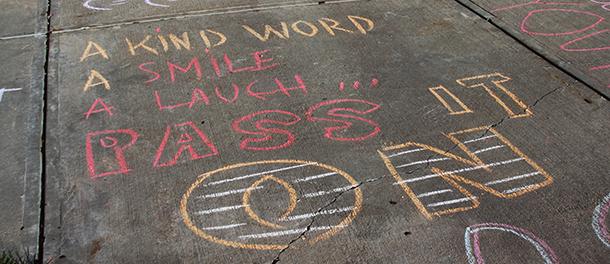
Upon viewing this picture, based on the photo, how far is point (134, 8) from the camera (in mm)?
6152

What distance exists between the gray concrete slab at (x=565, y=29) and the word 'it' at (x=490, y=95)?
0.69 m

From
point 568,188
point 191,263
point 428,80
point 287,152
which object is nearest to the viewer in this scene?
point 191,263

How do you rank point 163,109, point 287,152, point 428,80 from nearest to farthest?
point 287,152 < point 163,109 < point 428,80

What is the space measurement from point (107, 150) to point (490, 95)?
281 centimetres

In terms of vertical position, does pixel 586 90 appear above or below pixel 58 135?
above

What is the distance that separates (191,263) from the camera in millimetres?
3160

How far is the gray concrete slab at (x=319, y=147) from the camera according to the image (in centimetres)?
331

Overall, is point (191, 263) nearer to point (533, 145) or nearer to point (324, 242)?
point (324, 242)

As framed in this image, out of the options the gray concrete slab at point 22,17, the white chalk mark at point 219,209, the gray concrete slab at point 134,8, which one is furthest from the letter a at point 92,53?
the white chalk mark at point 219,209

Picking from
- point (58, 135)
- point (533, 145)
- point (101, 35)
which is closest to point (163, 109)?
point (58, 135)

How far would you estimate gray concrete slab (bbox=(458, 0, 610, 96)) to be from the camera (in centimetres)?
501

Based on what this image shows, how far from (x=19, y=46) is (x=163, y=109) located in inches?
73.2

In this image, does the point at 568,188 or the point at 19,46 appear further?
the point at 19,46

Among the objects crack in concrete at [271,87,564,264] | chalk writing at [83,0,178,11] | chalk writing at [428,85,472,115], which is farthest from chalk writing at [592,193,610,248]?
chalk writing at [83,0,178,11]
